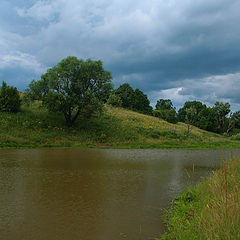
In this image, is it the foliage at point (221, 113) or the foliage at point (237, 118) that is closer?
the foliage at point (221, 113)

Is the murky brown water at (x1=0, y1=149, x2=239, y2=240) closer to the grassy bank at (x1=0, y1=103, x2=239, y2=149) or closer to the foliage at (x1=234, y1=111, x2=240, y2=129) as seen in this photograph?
the grassy bank at (x1=0, y1=103, x2=239, y2=149)

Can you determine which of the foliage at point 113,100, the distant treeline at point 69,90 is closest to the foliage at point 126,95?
the foliage at point 113,100

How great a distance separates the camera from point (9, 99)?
31.9m

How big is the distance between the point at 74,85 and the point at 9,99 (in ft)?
35.1

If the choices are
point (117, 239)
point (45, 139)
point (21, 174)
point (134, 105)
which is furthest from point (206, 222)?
point (134, 105)

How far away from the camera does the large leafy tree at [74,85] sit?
2833cm

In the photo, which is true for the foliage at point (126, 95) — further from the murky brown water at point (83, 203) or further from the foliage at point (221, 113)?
the murky brown water at point (83, 203)

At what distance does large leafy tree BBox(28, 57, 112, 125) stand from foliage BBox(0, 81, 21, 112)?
3560 millimetres

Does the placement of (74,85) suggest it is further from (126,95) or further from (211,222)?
(126,95)

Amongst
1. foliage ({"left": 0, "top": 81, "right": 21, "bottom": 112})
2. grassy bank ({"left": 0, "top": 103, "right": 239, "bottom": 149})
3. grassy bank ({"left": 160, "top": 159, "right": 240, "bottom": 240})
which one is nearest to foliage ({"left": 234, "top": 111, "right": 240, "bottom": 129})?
grassy bank ({"left": 0, "top": 103, "right": 239, "bottom": 149})

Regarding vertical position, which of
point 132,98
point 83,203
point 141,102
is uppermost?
point 132,98

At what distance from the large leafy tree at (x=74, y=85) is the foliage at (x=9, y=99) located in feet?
11.7

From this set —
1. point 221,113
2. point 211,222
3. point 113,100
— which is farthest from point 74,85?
point 221,113

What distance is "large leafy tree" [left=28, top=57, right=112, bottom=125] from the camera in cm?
2833
